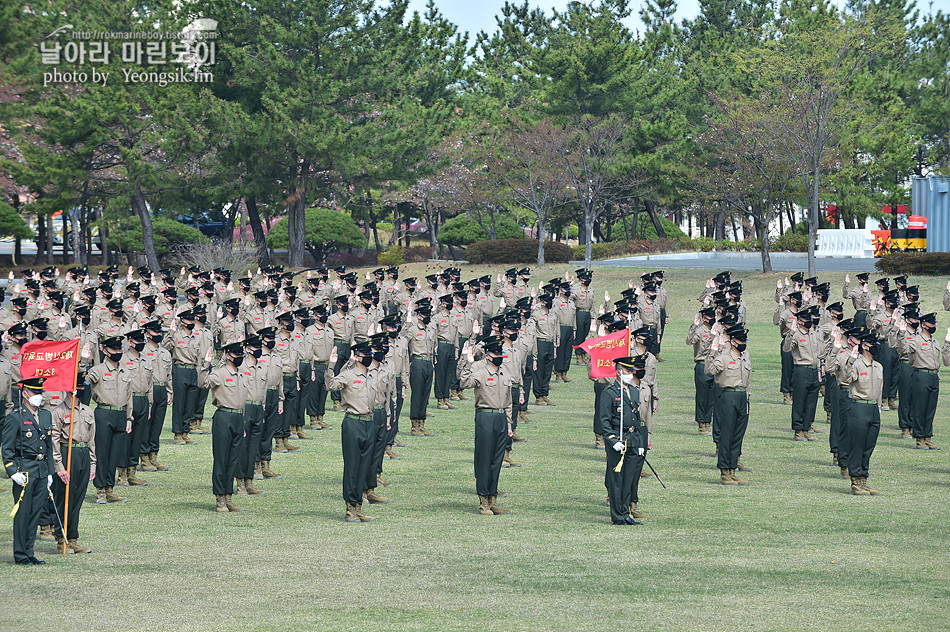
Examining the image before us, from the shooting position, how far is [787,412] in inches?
818

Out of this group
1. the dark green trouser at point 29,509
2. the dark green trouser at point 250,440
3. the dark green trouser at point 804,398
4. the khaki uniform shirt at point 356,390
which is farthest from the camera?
the dark green trouser at point 804,398

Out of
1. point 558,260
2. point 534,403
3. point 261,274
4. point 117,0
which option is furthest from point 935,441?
point 117,0

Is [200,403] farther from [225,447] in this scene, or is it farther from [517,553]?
[517,553]

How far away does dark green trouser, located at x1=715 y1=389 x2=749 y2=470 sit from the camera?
587 inches

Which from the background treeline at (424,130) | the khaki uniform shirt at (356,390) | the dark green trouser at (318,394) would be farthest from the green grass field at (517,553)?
the background treeline at (424,130)

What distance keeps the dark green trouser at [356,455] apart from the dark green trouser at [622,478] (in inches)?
106

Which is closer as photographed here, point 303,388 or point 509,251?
point 303,388

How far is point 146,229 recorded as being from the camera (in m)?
50.2

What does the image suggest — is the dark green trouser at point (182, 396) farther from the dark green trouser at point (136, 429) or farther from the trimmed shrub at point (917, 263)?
the trimmed shrub at point (917, 263)

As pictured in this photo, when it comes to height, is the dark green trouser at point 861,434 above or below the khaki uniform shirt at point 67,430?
below

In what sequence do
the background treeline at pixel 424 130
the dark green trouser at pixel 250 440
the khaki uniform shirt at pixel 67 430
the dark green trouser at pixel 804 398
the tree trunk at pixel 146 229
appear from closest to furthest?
1. the khaki uniform shirt at pixel 67 430
2. the dark green trouser at pixel 250 440
3. the dark green trouser at pixel 804 398
4. the background treeline at pixel 424 130
5. the tree trunk at pixel 146 229

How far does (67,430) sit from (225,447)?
2.13 metres

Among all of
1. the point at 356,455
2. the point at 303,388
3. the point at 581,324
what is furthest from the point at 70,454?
the point at 581,324

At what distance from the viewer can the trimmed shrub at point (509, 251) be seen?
52.2m
